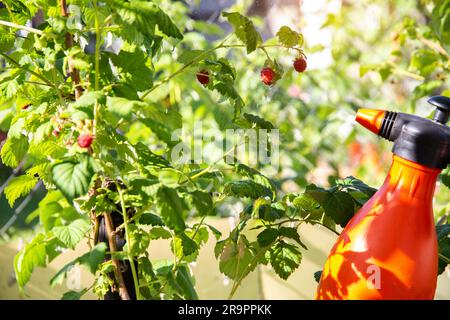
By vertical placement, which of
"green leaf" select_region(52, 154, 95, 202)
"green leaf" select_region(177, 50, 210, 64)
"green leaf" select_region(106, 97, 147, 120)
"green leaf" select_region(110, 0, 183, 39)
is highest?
"green leaf" select_region(110, 0, 183, 39)

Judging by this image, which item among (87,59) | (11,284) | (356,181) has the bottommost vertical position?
(11,284)

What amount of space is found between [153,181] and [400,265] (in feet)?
1.08

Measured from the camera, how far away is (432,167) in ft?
3.17

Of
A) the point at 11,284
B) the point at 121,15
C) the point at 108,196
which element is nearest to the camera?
the point at 121,15

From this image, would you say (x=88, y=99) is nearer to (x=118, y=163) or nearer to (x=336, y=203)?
(x=118, y=163)

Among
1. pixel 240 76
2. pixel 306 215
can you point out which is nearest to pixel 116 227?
pixel 306 215

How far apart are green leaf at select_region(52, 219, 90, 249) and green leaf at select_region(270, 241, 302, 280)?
1.05 ft

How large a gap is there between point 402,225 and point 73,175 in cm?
41

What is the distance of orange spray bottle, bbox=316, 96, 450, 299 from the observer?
96 centimetres

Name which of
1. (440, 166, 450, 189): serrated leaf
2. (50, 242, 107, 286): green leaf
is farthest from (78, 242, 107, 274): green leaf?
(440, 166, 450, 189): serrated leaf

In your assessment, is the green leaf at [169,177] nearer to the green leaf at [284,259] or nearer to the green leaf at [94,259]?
the green leaf at [94,259]

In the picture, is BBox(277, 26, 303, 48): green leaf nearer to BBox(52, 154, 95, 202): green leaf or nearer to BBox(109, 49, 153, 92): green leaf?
BBox(109, 49, 153, 92): green leaf

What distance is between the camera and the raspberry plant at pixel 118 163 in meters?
0.84

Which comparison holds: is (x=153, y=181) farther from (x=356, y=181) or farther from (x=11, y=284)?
(x=11, y=284)
